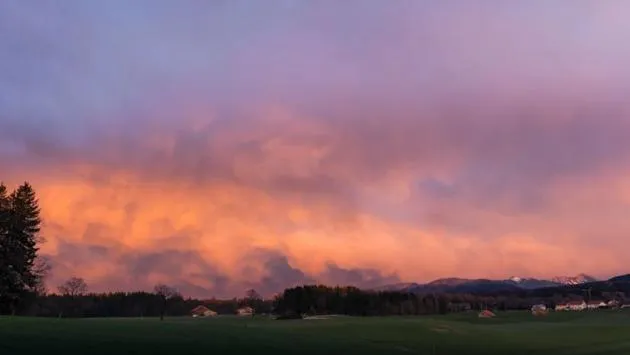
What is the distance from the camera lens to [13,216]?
105 meters

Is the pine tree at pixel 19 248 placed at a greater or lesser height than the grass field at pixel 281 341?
greater

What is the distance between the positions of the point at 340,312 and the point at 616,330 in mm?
103225

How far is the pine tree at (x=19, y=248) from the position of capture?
99.8m

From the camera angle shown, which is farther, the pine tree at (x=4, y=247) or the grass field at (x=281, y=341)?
the pine tree at (x=4, y=247)

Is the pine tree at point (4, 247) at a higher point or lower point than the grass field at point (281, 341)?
higher

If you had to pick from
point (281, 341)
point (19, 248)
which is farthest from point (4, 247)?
point (281, 341)

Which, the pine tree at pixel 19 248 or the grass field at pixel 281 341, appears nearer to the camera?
the grass field at pixel 281 341

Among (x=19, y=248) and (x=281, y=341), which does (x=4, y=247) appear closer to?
(x=19, y=248)

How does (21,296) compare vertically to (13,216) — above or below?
below

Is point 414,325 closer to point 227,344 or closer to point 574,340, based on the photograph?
point 574,340

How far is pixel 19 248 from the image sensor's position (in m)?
103

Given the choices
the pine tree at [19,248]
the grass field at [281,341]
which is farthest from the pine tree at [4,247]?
the grass field at [281,341]

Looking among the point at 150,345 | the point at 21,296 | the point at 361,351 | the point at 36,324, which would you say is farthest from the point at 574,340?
the point at 21,296

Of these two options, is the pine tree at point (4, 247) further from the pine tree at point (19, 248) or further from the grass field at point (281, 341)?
the grass field at point (281, 341)
